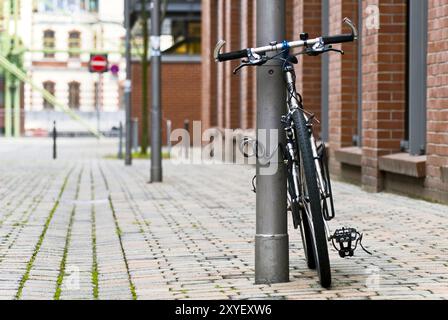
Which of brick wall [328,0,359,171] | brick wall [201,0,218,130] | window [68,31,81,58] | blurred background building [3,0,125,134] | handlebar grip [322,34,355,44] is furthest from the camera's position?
window [68,31,81,58]

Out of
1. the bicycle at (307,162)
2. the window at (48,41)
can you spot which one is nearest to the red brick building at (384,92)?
the bicycle at (307,162)

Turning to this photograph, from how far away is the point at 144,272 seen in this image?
7.45m

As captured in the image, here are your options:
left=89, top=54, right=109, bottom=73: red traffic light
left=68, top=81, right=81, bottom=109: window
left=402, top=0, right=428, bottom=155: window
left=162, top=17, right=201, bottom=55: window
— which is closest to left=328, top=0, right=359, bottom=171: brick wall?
left=402, top=0, right=428, bottom=155: window

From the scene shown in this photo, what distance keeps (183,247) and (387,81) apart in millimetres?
7027

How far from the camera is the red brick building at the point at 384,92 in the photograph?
43.0 feet

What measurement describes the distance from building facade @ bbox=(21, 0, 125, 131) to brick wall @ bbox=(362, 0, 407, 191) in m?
48.8

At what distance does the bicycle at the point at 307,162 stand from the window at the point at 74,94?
6432 centimetres

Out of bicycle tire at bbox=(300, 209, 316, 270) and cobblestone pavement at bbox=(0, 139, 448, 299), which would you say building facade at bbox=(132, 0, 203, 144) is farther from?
bicycle tire at bbox=(300, 209, 316, 270)

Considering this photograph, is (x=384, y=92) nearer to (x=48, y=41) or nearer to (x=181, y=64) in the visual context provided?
(x=181, y=64)

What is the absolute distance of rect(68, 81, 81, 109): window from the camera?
70.8 meters

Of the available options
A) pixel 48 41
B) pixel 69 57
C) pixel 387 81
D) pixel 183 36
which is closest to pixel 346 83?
pixel 387 81

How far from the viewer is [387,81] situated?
15.3 metres
